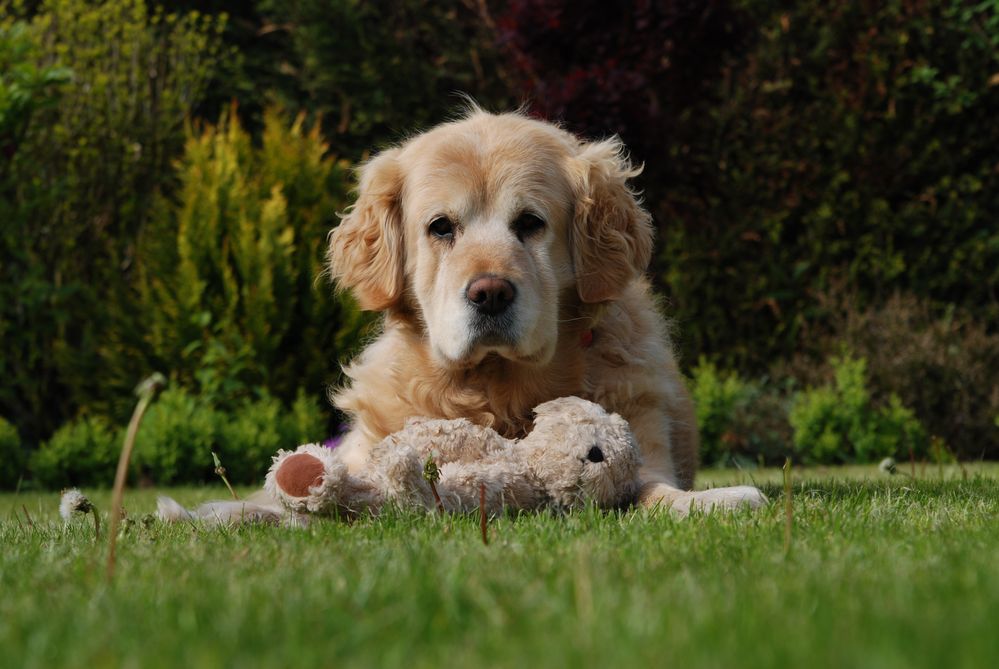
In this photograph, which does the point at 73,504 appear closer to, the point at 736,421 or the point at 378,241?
the point at 378,241

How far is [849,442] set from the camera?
8180mm

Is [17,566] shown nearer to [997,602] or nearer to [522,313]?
[522,313]

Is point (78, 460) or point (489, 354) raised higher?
point (489, 354)

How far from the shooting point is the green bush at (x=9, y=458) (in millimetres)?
7535

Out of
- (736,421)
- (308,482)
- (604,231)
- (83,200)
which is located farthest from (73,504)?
(83,200)

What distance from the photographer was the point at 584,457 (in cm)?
331

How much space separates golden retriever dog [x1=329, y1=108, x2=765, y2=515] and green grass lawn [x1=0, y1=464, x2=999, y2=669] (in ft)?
2.98

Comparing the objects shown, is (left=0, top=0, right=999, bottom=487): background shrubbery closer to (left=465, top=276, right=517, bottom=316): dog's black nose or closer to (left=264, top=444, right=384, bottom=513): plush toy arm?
(left=465, top=276, right=517, bottom=316): dog's black nose

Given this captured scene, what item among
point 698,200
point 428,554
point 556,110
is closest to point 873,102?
point 698,200

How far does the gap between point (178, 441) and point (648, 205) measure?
443 centimetres

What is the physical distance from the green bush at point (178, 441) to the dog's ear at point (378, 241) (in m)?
3.48

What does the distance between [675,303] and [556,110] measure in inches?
90.3

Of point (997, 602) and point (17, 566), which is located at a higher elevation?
point (997, 602)

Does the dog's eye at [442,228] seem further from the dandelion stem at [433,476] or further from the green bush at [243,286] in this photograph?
the green bush at [243,286]
